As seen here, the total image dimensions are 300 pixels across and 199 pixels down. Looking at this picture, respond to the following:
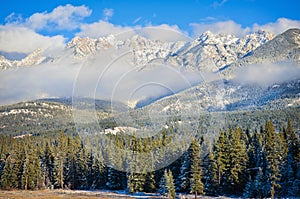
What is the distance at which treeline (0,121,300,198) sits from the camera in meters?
68.6

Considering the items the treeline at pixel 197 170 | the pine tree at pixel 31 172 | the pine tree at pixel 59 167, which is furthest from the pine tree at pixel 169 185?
the pine tree at pixel 31 172

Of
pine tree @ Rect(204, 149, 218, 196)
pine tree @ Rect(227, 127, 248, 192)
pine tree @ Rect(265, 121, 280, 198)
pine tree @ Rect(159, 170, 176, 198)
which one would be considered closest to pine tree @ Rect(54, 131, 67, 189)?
pine tree @ Rect(159, 170, 176, 198)

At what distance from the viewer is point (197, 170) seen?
7206 cm

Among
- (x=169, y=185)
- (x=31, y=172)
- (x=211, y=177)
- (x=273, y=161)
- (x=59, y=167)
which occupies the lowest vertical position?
(x=169, y=185)

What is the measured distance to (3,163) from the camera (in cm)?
10450

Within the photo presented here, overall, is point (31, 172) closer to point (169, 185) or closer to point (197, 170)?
point (169, 185)

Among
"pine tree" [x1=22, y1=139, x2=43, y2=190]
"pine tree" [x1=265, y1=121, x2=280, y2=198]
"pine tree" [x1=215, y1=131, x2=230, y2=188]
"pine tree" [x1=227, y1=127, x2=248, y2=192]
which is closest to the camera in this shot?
"pine tree" [x1=265, y1=121, x2=280, y2=198]

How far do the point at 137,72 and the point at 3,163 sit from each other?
270 ft

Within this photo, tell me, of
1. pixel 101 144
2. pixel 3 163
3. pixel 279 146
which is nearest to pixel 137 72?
pixel 279 146

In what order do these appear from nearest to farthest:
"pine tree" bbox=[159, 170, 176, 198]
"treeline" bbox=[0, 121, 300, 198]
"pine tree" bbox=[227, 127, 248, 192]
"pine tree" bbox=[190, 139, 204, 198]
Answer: "treeline" bbox=[0, 121, 300, 198] → "pine tree" bbox=[159, 170, 176, 198] → "pine tree" bbox=[190, 139, 204, 198] → "pine tree" bbox=[227, 127, 248, 192]

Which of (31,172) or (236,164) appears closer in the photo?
(236,164)

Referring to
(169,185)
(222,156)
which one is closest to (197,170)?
(169,185)

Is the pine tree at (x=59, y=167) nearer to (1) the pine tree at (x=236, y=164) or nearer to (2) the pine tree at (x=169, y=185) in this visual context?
(2) the pine tree at (x=169, y=185)

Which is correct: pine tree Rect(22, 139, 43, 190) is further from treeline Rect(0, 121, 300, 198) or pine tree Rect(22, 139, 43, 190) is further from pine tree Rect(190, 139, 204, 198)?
pine tree Rect(190, 139, 204, 198)
